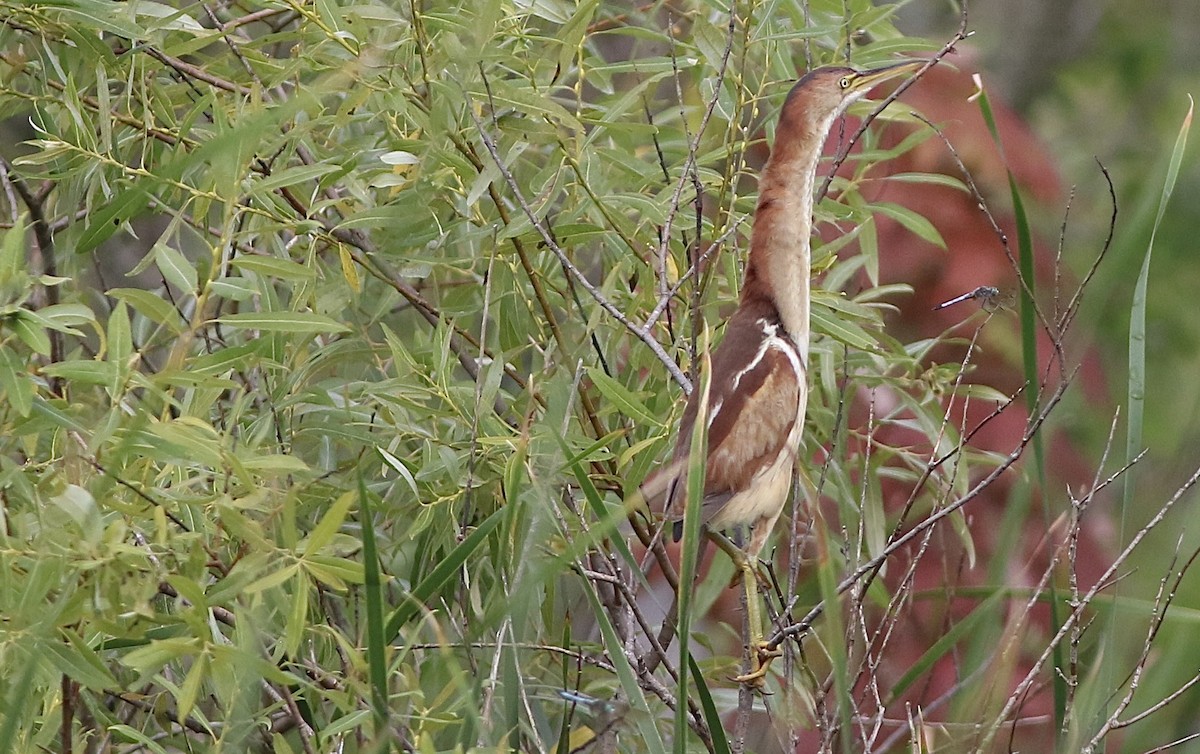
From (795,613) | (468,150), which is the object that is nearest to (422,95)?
(468,150)

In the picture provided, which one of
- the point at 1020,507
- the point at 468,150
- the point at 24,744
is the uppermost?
the point at 468,150

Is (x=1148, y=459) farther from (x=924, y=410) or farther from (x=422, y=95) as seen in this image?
(x=422, y=95)

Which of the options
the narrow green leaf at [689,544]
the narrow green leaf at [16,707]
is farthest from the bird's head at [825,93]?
the narrow green leaf at [16,707]

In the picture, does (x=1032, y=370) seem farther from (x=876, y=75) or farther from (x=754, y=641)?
(x=876, y=75)

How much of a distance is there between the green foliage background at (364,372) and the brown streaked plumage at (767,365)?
0.16ft

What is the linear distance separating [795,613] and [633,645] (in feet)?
2.18

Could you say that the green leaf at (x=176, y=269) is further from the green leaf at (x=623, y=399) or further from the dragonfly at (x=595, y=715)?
the dragonfly at (x=595, y=715)

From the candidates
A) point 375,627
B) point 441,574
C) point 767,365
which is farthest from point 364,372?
point 375,627

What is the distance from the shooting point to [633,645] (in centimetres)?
144

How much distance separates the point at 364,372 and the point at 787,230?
0.71 meters

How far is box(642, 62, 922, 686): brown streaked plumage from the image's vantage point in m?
1.59

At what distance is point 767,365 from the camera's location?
5.26ft

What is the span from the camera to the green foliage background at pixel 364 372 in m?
1.24

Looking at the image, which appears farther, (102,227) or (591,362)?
(591,362)
